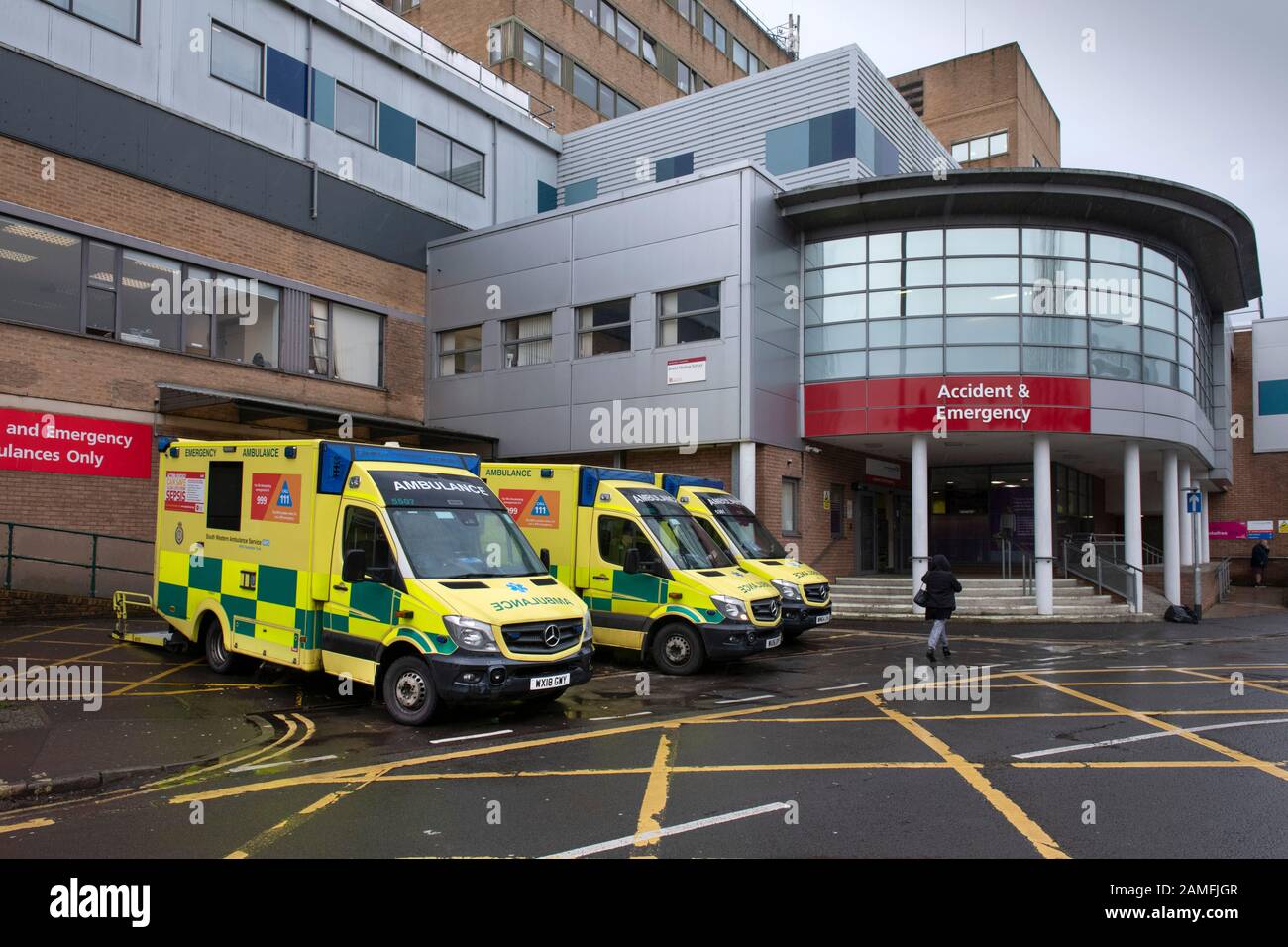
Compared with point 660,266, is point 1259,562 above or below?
below

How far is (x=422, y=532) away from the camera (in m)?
9.55

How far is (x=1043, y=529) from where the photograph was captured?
66.0ft

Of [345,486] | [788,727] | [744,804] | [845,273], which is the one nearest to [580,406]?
[845,273]

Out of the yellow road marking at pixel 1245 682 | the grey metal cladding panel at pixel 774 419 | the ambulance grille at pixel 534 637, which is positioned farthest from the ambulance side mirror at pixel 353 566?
the grey metal cladding panel at pixel 774 419

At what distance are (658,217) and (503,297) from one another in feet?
16.1

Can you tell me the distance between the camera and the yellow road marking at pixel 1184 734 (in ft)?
24.2

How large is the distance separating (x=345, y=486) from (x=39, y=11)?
44.9ft

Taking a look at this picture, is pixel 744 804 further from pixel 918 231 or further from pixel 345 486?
pixel 918 231

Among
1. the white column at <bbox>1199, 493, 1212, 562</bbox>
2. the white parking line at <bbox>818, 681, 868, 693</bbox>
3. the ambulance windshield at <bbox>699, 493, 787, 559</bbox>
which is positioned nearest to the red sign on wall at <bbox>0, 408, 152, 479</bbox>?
the ambulance windshield at <bbox>699, 493, 787, 559</bbox>

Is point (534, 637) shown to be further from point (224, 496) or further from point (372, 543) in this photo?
point (224, 496)

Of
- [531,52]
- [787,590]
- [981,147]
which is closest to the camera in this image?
[787,590]

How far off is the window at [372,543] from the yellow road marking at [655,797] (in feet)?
10.4

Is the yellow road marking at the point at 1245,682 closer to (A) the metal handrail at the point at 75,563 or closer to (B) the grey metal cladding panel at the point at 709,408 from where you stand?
(B) the grey metal cladding panel at the point at 709,408

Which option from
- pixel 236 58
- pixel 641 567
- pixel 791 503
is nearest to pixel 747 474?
pixel 791 503
